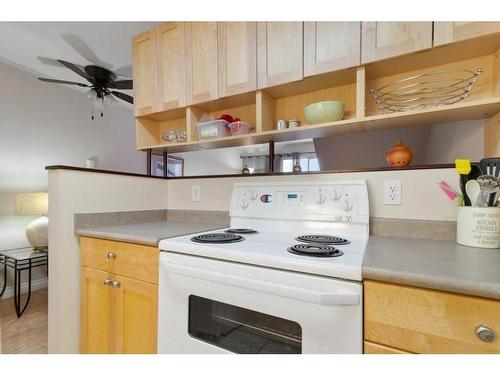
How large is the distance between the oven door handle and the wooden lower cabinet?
Result: 228mm

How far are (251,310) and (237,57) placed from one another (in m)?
1.27

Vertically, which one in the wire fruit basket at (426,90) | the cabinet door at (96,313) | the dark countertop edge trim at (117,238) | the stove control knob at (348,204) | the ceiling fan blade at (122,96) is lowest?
the cabinet door at (96,313)

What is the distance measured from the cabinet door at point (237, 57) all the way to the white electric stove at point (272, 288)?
0.74 meters

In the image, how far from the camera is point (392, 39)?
1020 millimetres

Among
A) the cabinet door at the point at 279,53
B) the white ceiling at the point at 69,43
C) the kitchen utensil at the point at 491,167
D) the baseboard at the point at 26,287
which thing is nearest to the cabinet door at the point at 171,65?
the white ceiling at the point at 69,43

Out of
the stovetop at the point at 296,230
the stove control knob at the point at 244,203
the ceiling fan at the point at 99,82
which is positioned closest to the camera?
the stovetop at the point at 296,230

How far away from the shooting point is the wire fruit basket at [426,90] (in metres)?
1.05

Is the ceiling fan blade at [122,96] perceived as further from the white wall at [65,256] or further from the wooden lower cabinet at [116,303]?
the wooden lower cabinet at [116,303]

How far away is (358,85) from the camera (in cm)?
110

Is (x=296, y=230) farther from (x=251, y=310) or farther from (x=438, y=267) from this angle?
(x=438, y=267)
